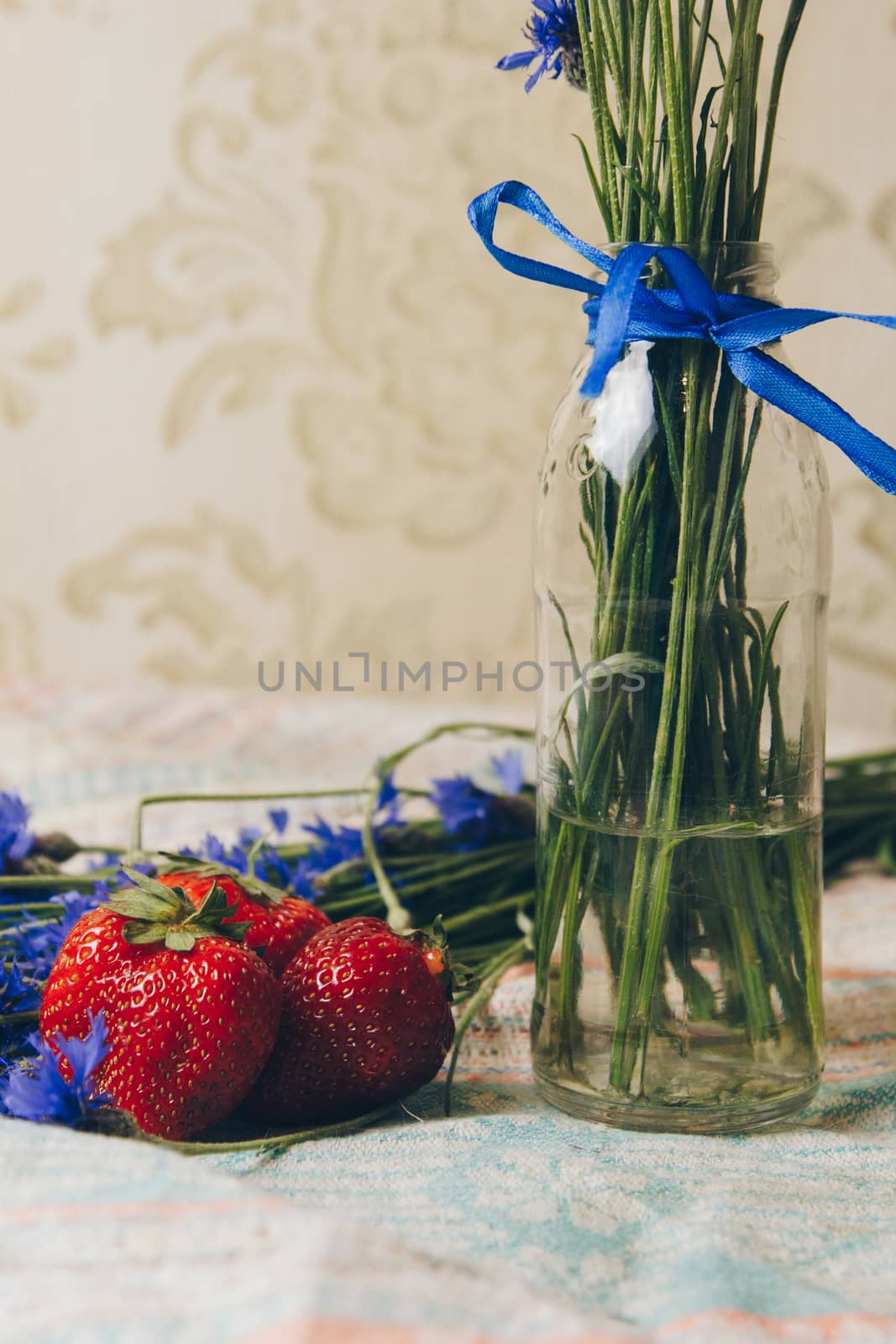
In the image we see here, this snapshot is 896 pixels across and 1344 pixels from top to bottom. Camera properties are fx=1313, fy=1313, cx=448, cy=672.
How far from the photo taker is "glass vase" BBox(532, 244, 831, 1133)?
522 millimetres

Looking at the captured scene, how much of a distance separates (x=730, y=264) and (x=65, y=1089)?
0.40 meters

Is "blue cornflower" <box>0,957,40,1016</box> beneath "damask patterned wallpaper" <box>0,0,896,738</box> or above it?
beneath

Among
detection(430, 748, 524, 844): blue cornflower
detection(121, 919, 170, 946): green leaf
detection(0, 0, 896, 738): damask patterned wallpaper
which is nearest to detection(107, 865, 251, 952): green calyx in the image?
detection(121, 919, 170, 946): green leaf

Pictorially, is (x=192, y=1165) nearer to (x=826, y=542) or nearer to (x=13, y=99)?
(x=826, y=542)

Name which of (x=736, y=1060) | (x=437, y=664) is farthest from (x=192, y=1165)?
(x=437, y=664)

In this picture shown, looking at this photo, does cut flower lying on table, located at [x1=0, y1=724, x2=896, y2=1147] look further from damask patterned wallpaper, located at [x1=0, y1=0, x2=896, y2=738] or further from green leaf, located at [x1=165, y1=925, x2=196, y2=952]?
damask patterned wallpaper, located at [x1=0, y1=0, x2=896, y2=738]

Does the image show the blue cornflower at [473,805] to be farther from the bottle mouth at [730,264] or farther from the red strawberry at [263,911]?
the bottle mouth at [730,264]

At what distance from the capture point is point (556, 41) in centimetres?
55

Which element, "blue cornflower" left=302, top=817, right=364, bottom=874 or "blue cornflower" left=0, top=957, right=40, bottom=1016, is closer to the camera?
"blue cornflower" left=0, top=957, right=40, bottom=1016

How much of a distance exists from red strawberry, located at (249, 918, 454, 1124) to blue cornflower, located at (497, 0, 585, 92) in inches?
14.2

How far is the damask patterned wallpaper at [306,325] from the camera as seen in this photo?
5.42ft

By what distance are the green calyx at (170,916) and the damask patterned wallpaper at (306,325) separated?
4.21 ft

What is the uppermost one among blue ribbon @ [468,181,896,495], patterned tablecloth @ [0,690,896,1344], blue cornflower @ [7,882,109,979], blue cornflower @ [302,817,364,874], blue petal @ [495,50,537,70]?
blue petal @ [495,50,537,70]

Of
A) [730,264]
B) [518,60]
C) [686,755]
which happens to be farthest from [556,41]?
[686,755]
